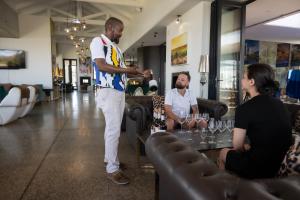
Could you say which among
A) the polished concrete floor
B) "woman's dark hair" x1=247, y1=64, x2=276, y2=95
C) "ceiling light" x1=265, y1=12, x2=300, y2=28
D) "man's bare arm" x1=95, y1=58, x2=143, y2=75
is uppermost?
"ceiling light" x1=265, y1=12, x2=300, y2=28

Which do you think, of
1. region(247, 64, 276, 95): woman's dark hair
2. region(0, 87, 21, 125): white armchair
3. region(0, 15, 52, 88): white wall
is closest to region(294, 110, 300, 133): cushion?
region(247, 64, 276, 95): woman's dark hair

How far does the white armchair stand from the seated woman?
16.9 feet

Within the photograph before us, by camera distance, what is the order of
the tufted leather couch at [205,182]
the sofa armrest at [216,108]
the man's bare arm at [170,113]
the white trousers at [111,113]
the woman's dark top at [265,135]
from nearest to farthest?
the tufted leather couch at [205,182] → the woman's dark top at [265,135] → the white trousers at [111,113] → the man's bare arm at [170,113] → the sofa armrest at [216,108]

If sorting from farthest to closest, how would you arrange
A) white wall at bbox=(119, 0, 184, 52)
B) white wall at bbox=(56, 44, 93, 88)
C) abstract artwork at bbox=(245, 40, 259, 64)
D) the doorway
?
the doorway → white wall at bbox=(56, 44, 93, 88) → abstract artwork at bbox=(245, 40, 259, 64) → white wall at bbox=(119, 0, 184, 52)

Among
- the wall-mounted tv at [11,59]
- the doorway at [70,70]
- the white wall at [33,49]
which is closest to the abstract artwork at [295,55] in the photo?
the white wall at [33,49]

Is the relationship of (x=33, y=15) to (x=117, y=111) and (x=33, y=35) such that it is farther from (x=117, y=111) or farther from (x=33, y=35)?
(x=117, y=111)

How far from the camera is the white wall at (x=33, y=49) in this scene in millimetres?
10562

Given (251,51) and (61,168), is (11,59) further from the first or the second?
(251,51)

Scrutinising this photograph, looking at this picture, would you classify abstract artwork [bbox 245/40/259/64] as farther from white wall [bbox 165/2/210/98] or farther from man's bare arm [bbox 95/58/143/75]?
man's bare arm [bbox 95/58/143/75]

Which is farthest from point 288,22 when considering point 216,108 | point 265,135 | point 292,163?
point 292,163

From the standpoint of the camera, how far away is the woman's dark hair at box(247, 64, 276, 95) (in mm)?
1424

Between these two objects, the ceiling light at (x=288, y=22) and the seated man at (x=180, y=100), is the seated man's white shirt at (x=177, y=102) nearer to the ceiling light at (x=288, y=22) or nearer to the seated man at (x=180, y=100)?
the seated man at (x=180, y=100)

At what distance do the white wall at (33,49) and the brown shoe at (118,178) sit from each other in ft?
32.6

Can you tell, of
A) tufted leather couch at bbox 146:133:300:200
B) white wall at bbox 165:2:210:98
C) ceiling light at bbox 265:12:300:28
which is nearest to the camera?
tufted leather couch at bbox 146:133:300:200
